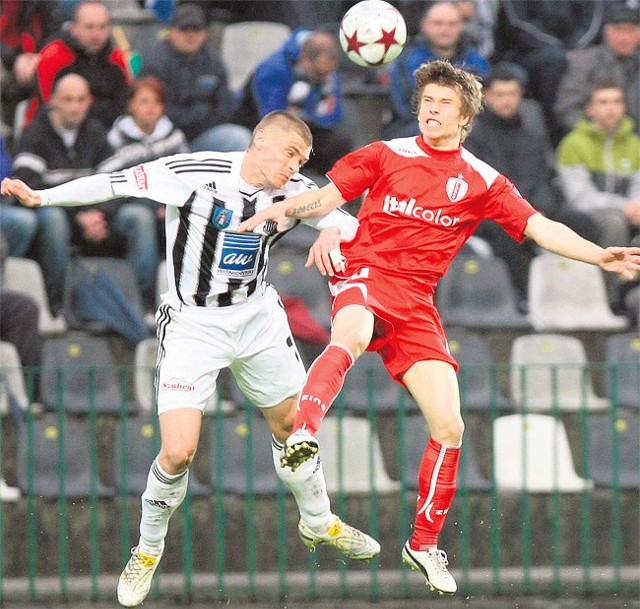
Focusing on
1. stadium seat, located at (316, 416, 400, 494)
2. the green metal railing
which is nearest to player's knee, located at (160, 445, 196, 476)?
the green metal railing

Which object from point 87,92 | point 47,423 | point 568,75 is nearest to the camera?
point 47,423

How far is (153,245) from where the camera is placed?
10844 mm

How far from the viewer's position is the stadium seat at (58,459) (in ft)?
33.2

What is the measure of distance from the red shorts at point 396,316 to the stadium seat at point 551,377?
2813 millimetres

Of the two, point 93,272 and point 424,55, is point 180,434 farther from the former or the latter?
point 424,55

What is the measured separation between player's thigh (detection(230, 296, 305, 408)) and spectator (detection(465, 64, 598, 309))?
3.82 metres

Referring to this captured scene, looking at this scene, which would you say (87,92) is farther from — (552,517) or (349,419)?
(552,517)

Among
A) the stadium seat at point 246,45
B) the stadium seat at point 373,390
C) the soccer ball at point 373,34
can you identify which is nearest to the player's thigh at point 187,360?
the soccer ball at point 373,34

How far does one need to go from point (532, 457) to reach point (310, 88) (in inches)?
116

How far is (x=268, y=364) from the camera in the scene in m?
7.84

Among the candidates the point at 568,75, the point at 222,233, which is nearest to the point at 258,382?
the point at 222,233

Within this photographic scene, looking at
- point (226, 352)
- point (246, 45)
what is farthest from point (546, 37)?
point (226, 352)

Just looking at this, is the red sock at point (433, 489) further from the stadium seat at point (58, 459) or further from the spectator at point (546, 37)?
the spectator at point (546, 37)

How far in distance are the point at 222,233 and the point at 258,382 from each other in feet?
2.43
